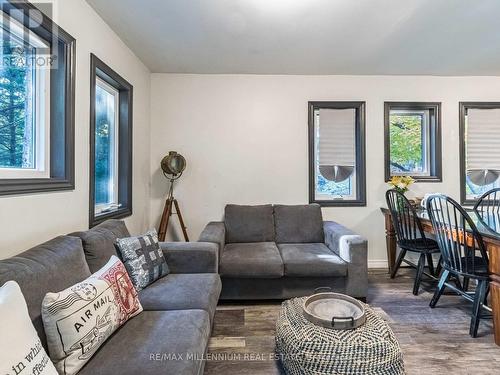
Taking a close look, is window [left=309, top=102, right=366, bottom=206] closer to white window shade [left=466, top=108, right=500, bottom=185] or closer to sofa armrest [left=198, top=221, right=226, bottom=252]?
sofa armrest [left=198, top=221, right=226, bottom=252]

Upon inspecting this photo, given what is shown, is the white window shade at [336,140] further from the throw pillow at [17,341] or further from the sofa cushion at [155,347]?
the throw pillow at [17,341]

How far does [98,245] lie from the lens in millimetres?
1735

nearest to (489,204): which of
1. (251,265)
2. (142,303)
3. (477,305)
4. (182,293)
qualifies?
(477,305)

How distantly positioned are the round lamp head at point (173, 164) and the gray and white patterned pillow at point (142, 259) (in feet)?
4.24

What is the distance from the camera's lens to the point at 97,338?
1.22 meters

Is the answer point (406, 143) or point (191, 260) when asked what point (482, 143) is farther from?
point (191, 260)

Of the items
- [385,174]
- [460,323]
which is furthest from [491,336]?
[385,174]

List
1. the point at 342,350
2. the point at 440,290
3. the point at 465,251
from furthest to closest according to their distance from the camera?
the point at 440,290 < the point at 465,251 < the point at 342,350

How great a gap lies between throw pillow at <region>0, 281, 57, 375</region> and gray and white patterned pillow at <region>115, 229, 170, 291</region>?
2.90 ft

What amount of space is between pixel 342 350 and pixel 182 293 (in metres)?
0.97

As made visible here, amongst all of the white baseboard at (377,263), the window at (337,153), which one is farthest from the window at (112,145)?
the white baseboard at (377,263)

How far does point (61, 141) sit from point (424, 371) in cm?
267

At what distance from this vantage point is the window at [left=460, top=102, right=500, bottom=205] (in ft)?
11.9

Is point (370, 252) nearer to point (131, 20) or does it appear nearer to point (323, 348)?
point (323, 348)
